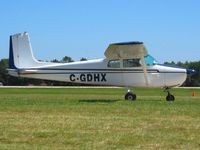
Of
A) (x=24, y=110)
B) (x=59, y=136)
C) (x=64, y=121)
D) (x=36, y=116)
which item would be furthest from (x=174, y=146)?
(x=24, y=110)

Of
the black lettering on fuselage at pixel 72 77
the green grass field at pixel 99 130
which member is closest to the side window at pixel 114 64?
the black lettering on fuselage at pixel 72 77

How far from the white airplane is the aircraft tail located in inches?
18.8

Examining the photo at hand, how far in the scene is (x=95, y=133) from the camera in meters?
9.97

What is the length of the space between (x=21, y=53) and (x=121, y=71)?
6.04 m

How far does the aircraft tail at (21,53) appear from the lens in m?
26.6

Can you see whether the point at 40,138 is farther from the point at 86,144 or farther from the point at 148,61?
the point at 148,61

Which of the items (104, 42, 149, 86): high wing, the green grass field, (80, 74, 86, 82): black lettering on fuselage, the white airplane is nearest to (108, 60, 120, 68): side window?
the white airplane

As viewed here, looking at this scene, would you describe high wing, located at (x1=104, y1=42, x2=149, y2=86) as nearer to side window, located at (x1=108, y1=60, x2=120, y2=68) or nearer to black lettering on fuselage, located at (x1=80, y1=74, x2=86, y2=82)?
side window, located at (x1=108, y1=60, x2=120, y2=68)

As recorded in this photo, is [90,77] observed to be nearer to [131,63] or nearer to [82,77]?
[82,77]

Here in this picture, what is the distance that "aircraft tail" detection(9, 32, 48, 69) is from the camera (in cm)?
2662

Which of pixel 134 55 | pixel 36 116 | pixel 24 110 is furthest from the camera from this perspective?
pixel 134 55

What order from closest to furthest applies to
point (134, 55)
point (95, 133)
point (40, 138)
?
Answer: 1. point (40, 138)
2. point (95, 133)
3. point (134, 55)

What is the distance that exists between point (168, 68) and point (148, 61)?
1098mm

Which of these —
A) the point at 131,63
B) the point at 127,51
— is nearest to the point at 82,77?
the point at 131,63
